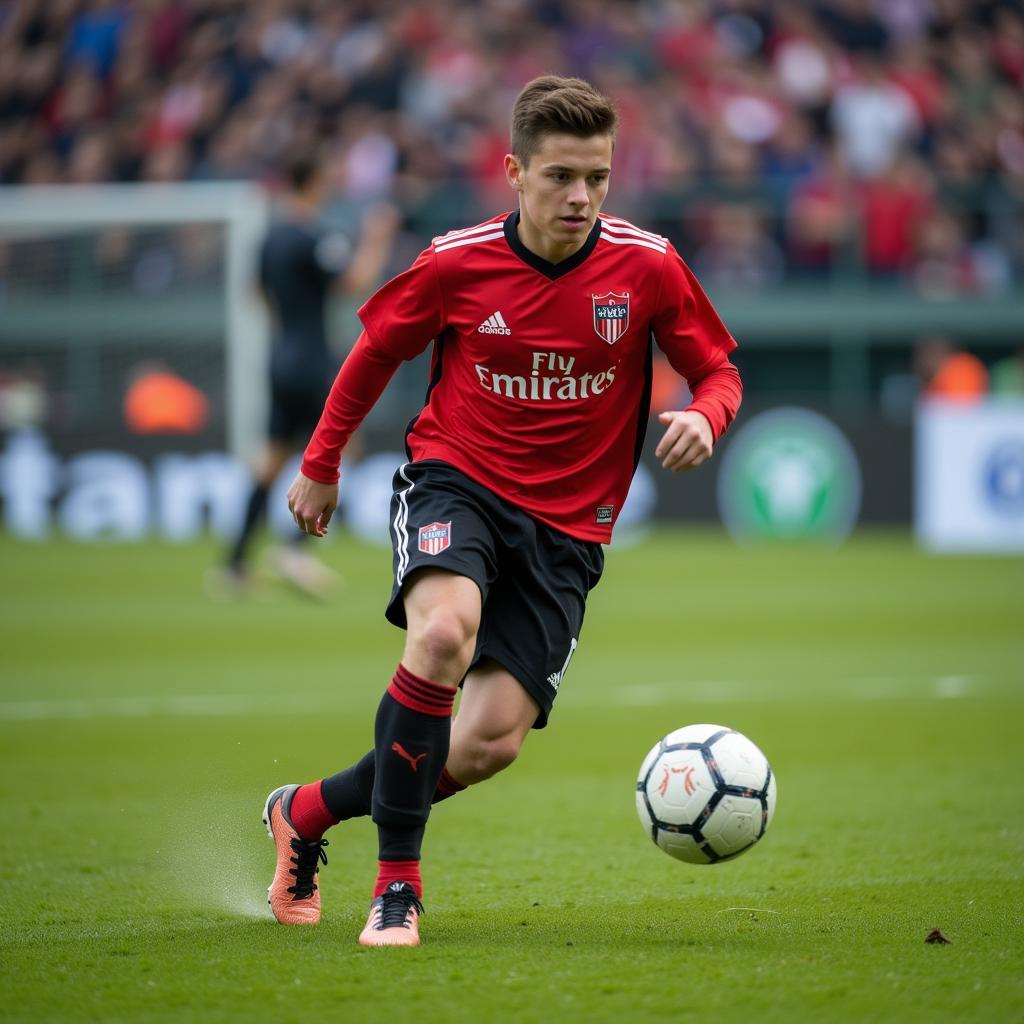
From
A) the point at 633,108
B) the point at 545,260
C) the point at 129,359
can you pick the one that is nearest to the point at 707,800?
the point at 545,260

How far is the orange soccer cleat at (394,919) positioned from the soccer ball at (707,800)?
2.31ft

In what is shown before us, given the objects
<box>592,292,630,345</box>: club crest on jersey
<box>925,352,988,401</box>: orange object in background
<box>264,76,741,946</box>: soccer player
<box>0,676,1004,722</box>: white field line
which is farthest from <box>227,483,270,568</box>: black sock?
<box>925,352,988,401</box>: orange object in background

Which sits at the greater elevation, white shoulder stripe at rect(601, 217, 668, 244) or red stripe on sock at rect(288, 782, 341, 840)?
white shoulder stripe at rect(601, 217, 668, 244)

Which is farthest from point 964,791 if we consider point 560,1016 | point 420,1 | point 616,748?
point 420,1

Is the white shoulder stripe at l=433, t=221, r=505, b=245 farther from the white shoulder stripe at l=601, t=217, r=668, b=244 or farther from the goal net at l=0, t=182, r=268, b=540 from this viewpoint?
the goal net at l=0, t=182, r=268, b=540

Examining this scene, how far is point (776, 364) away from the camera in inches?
783

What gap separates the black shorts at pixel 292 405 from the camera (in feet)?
37.9

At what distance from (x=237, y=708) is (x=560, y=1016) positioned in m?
4.79

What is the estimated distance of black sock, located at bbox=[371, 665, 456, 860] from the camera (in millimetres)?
3836

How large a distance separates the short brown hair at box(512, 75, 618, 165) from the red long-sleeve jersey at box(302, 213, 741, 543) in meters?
0.25

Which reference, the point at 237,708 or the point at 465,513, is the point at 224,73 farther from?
the point at 465,513

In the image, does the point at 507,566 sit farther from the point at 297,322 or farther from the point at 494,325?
the point at 297,322

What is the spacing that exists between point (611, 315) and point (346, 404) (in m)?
0.70

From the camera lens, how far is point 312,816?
4.19 meters
